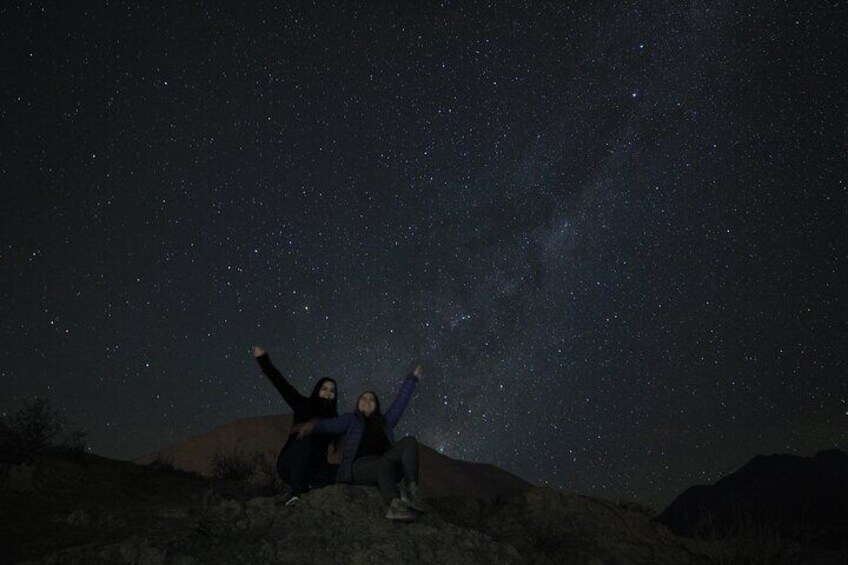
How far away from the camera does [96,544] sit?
5.01 meters

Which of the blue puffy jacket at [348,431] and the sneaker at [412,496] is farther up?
the blue puffy jacket at [348,431]

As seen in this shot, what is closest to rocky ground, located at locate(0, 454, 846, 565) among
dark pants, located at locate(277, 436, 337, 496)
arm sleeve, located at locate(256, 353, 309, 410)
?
dark pants, located at locate(277, 436, 337, 496)

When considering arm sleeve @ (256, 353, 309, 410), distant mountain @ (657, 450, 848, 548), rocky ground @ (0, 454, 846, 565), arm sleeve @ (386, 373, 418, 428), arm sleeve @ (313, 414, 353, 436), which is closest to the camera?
rocky ground @ (0, 454, 846, 565)

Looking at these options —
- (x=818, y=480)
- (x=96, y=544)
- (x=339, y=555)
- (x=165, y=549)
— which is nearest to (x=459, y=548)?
(x=339, y=555)

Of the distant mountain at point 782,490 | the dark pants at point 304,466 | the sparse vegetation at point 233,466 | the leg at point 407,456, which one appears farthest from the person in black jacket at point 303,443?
the distant mountain at point 782,490

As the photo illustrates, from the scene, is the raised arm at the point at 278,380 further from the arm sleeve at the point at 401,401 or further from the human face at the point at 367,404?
the arm sleeve at the point at 401,401

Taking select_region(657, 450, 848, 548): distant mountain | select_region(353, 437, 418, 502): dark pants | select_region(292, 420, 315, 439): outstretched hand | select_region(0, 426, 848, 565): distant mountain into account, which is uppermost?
select_region(292, 420, 315, 439): outstretched hand

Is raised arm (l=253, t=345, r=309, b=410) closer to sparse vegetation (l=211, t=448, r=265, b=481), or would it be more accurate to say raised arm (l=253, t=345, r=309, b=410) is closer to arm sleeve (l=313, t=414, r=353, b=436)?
arm sleeve (l=313, t=414, r=353, b=436)

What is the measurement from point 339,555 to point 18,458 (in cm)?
578

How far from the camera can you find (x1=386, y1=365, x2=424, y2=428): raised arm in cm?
629

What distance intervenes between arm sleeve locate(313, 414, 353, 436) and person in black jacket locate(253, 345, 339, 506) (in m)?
0.21

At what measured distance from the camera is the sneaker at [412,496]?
217 inches

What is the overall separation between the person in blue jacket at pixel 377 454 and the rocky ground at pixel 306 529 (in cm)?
17

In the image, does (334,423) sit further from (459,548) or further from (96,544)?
(96,544)
